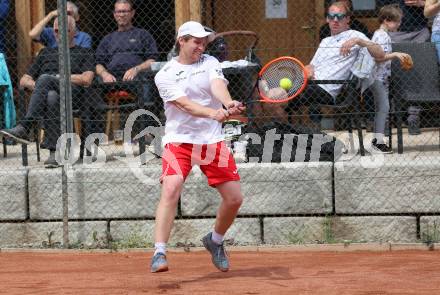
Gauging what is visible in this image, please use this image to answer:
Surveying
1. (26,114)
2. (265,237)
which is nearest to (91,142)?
(26,114)

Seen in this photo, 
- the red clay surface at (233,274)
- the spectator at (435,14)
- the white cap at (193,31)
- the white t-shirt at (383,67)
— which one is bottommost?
the red clay surface at (233,274)

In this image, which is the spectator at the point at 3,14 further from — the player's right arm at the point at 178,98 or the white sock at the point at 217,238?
the white sock at the point at 217,238

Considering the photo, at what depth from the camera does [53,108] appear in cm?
1133

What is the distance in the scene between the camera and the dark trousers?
11250 millimetres

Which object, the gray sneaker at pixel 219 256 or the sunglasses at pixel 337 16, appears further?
the sunglasses at pixel 337 16

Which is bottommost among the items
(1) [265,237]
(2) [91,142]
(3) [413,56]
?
(1) [265,237]

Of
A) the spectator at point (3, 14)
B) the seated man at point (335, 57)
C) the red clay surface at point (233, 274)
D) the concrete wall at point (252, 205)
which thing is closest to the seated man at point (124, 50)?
the concrete wall at point (252, 205)

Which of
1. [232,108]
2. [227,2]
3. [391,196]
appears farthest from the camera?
[227,2]

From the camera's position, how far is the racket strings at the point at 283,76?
9.84m

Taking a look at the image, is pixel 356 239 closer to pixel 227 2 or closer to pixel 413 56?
pixel 413 56

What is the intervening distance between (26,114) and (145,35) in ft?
4.90

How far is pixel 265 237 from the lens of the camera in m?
11.2

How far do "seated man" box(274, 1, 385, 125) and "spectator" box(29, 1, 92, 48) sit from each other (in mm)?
2480

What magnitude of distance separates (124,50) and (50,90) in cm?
106
